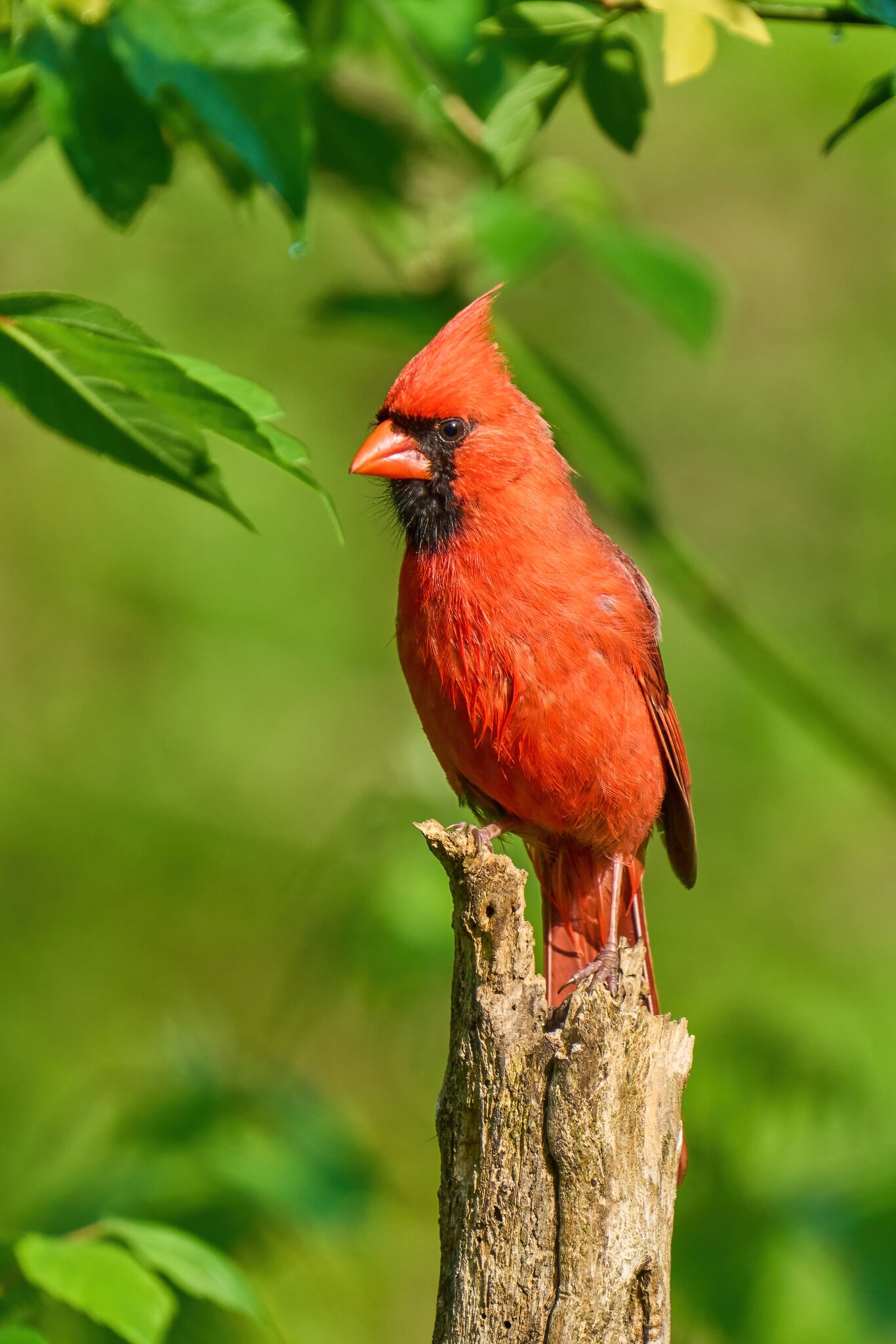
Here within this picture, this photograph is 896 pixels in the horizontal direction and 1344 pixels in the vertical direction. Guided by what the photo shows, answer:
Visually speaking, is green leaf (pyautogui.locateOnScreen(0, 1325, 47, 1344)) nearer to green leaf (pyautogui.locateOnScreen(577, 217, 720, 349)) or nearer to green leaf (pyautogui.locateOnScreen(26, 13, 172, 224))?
green leaf (pyautogui.locateOnScreen(26, 13, 172, 224))

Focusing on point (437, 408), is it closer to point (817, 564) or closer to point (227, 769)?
point (227, 769)

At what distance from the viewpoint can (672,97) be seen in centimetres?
664

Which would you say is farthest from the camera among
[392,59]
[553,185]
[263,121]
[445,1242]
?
[553,185]

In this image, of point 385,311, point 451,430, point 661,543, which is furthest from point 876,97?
point 661,543

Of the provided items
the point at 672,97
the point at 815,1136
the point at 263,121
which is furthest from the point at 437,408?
the point at 672,97

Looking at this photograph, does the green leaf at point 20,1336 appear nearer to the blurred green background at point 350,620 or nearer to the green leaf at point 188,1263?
the green leaf at point 188,1263

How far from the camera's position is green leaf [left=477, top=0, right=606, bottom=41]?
83.0 inches

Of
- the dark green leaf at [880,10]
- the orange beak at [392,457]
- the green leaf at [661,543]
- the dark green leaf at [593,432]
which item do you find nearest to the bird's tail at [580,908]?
the green leaf at [661,543]

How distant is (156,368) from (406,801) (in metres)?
2.49

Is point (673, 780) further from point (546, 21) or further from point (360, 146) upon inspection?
point (546, 21)

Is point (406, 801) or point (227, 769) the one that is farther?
point (227, 769)

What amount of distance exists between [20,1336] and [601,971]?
1331mm

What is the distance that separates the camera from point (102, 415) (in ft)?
6.48

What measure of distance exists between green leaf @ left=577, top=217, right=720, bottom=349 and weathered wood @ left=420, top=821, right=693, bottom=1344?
1.20 metres
